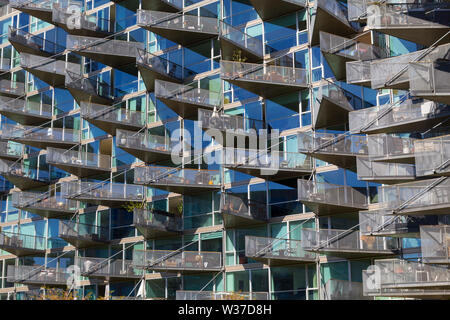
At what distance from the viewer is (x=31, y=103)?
129 feet

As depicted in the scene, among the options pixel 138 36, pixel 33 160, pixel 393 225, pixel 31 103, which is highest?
pixel 138 36

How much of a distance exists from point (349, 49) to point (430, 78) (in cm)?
728

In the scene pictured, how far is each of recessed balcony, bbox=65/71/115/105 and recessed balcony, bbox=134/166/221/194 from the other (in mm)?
6360

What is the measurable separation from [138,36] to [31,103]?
7720 millimetres

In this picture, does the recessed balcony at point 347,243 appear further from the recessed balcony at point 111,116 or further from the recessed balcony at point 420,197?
the recessed balcony at point 111,116

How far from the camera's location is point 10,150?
4038 centimetres

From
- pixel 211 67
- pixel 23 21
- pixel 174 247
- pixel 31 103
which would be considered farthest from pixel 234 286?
pixel 23 21

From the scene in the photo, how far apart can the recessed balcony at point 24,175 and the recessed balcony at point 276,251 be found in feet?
50.2

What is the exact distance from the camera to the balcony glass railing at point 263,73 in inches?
1188

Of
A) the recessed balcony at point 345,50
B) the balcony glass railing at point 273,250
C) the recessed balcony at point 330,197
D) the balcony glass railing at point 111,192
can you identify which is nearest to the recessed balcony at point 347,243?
the recessed balcony at point 330,197

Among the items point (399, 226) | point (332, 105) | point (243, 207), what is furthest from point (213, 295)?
point (332, 105)

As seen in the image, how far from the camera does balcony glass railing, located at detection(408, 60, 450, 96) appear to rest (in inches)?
845

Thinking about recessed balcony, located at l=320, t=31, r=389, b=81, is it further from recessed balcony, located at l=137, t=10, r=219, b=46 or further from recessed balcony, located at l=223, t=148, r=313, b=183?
recessed balcony, located at l=137, t=10, r=219, b=46
